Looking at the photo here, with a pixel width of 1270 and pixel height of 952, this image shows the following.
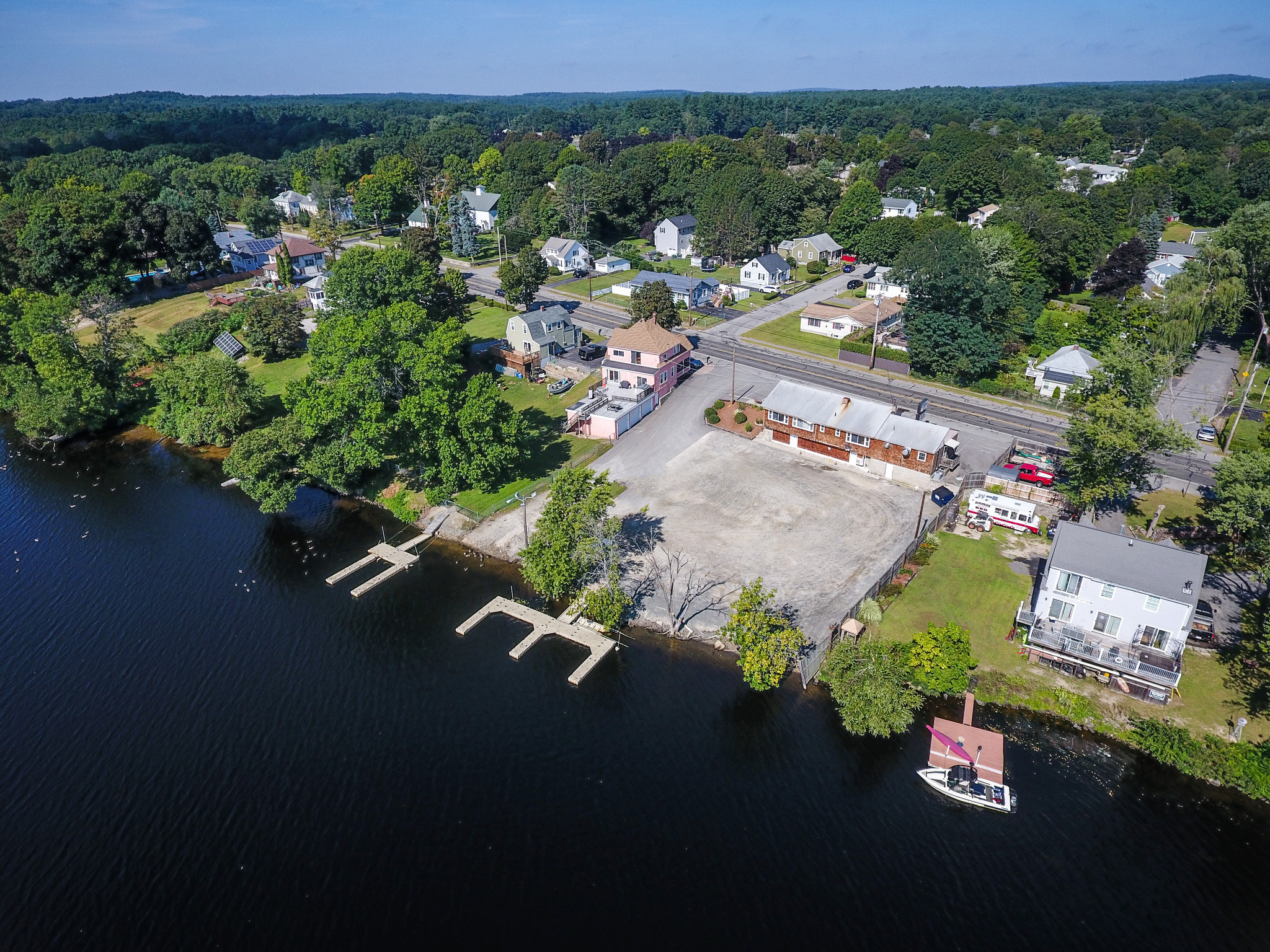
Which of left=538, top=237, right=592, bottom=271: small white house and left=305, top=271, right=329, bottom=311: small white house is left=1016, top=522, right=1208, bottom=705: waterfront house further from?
left=538, top=237, right=592, bottom=271: small white house

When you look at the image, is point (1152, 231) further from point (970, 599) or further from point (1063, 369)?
point (970, 599)

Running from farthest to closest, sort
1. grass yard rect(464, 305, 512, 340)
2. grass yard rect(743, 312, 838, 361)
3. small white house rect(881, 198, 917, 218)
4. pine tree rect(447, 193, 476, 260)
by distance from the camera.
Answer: small white house rect(881, 198, 917, 218) → pine tree rect(447, 193, 476, 260) → grass yard rect(464, 305, 512, 340) → grass yard rect(743, 312, 838, 361)

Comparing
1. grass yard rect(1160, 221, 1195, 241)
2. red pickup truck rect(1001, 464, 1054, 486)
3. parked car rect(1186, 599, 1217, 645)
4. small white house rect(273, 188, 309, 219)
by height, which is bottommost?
grass yard rect(1160, 221, 1195, 241)

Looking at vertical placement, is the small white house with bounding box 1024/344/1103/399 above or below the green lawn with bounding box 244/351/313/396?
below

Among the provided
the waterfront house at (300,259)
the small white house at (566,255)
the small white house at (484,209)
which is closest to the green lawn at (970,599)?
Result: the small white house at (566,255)

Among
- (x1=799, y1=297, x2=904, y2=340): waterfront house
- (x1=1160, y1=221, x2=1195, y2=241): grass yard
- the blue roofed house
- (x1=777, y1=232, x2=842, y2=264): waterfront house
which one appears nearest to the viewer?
(x1=799, y1=297, x2=904, y2=340): waterfront house

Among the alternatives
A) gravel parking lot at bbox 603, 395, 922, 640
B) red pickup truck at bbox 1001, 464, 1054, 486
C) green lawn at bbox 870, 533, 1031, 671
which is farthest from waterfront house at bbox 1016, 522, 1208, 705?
red pickup truck at bbox 1001, 464, 1054, 486

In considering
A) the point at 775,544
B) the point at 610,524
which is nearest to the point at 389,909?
the point at 610,524
